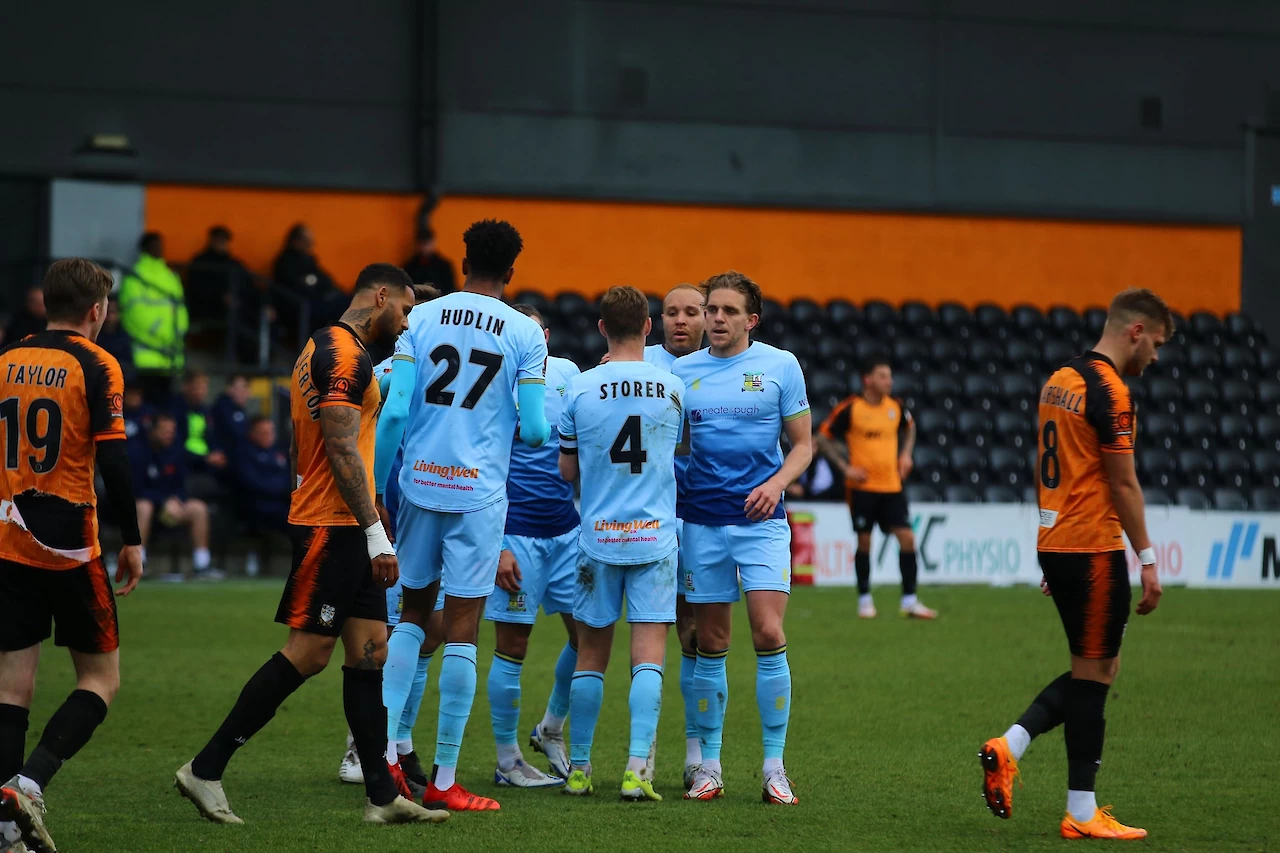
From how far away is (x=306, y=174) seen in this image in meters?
21.0

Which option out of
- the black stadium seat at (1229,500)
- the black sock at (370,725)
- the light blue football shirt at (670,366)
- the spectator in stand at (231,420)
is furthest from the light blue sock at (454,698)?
the black stadium seat at (1229,500)

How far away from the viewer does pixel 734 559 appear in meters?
6.50

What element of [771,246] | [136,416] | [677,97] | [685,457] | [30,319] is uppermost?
[677,97]

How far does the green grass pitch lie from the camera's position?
564 cm

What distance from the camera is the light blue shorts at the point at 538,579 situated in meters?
6.92

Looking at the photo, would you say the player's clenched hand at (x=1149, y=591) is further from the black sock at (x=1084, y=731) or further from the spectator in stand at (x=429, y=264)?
the spectator in stand at (x=429, y=264)

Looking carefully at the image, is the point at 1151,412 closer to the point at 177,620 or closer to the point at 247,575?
the point at 247,575

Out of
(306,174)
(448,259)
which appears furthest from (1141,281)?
(306,174)

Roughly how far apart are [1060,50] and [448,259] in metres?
10.1

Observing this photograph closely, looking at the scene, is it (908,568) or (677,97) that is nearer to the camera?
(908,568)

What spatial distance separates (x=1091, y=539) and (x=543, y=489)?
254cm

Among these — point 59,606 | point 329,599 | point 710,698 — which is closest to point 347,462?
point 329,599

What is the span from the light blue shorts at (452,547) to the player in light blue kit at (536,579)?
659mm

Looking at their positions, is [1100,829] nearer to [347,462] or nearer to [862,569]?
[347,462]
